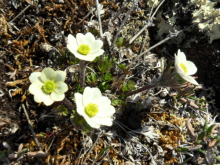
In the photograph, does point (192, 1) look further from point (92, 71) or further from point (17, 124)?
point (17, 124)

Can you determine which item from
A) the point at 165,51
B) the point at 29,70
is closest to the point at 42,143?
the point at 29,70

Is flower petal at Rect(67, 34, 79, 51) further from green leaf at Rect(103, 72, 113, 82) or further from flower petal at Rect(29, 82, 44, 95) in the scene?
green leaf at Rect(103, 72, 113, 82)

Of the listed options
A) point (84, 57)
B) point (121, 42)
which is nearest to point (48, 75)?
point (84, 57)

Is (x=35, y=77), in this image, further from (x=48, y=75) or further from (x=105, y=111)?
(x=105, y=111)

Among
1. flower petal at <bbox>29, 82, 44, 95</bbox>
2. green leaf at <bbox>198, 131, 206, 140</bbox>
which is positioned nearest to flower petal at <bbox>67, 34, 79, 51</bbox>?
flower petal at <bbox>29, 82, 44, 95</bbox>

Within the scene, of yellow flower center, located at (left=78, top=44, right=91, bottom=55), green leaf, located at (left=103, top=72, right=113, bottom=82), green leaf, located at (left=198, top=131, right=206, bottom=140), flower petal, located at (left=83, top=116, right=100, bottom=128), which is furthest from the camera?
green leaf, located at (left=198, top=131, right=206, bottom=140)

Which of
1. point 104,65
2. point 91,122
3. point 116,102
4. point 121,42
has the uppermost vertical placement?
point 121,42

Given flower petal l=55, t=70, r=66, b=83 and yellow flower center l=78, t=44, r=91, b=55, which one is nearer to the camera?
flower petal l=55, t=70, r=66, b=83
